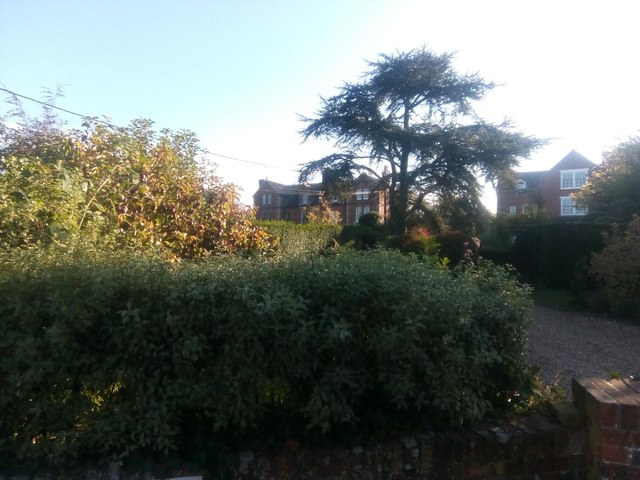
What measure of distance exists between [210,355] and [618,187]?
2248 centimetres

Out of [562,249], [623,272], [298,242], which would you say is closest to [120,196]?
[298,242]

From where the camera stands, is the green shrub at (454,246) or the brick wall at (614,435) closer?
the brick wall at (614,435)

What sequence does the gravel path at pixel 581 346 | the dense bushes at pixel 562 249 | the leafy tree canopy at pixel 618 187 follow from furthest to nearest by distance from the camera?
the leafy tree canopy at pixel 618 187
the dense bushes at pixel 562 249
the gravel path at pixel 581 346

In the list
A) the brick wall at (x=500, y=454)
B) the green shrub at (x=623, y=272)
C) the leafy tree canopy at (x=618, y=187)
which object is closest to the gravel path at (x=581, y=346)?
the green shrub at (x=623, y=272)

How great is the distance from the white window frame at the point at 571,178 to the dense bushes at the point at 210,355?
169ft

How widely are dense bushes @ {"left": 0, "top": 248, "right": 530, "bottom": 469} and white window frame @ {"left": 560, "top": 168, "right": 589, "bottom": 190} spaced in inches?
2032

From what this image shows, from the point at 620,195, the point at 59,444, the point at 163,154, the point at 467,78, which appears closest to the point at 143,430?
the point at 59,444

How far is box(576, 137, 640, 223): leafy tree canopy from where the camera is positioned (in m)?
21.7

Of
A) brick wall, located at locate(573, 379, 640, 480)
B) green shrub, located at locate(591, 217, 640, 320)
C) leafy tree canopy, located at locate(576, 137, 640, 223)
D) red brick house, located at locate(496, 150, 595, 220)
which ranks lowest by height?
brick wall, located at locate(573, 379, 640, 480)

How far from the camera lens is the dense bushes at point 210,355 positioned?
333 centimetres

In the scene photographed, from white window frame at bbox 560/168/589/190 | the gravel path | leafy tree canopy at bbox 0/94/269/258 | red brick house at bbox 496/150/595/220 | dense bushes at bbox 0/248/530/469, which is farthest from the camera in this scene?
white window frame at bbox 560/168/589/190

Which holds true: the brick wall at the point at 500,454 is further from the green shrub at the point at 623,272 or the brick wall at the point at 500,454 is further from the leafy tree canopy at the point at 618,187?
the leafy tree canopy at the point at 618,187

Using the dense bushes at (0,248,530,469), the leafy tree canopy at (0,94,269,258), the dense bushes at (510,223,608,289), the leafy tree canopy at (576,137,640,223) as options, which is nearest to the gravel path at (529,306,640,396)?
the dense bushes at (0,248,530,469)

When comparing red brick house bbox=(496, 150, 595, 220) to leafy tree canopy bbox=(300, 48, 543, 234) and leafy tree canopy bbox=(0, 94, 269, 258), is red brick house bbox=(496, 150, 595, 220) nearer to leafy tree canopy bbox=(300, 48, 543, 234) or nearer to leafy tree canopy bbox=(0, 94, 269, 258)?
leafy tree canopy bbox=(300, 48, 543, 234)
